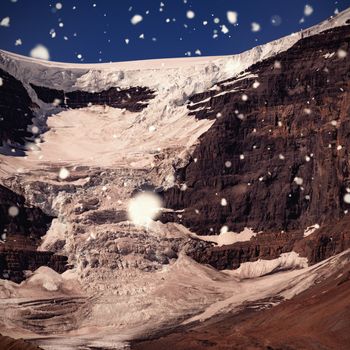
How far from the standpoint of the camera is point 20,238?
4532 inches

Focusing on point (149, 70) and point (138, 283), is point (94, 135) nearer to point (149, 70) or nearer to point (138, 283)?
point (149, 70)

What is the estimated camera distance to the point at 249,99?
5025 inches

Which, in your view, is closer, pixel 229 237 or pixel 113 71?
pixel 229 237

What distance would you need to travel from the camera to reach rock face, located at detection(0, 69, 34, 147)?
460 ft

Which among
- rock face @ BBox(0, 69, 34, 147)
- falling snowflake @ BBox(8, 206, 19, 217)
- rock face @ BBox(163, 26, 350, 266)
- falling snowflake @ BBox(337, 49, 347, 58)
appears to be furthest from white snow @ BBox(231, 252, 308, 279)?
rock face @ BBox(0, 69, 34, 147)

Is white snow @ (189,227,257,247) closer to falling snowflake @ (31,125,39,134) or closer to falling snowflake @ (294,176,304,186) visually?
falling snowflake @ (294,176,304,186)

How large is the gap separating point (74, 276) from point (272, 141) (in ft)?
124

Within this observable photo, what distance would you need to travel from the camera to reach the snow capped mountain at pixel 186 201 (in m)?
94.6

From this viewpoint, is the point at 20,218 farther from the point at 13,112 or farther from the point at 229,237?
the point at 13,112

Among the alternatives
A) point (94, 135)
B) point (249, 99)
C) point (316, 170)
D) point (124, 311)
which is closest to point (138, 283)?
point (124, 311)

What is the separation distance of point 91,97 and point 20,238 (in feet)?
190

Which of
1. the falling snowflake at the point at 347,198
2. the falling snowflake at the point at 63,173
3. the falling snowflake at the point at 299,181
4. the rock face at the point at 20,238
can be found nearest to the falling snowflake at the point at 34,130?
the falling snowflake at the point at 63,173

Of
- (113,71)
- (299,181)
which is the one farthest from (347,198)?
(113,71)

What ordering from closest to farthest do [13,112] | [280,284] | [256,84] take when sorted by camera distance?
[280,284], [256,84], [13,112]
